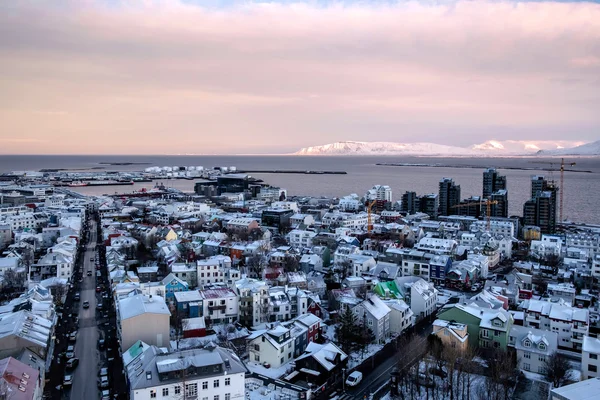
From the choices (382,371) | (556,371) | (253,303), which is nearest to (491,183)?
(253,303)

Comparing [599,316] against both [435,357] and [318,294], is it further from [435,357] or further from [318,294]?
[318,294]

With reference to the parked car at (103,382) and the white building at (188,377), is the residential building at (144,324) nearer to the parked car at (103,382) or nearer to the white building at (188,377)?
the parked car at (103,382)

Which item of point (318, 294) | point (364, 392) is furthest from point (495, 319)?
point (318, 294)

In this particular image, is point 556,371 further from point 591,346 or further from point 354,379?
point 354,379

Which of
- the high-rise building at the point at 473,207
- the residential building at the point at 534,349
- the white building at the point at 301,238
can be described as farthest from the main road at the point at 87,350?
the high-rise building at the point at 473,207

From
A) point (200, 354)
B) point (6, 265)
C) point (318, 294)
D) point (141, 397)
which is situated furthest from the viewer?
point (6, 265)

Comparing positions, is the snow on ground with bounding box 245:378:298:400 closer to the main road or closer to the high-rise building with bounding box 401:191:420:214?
the main road

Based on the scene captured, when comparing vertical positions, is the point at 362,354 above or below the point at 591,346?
below

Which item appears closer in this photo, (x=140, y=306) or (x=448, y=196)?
(x=140, y=306)
